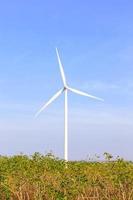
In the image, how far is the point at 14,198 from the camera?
29156mm

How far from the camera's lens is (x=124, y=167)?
31.3 metres

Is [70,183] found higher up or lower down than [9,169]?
lower down

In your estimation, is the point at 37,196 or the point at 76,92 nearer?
the point at 37,196

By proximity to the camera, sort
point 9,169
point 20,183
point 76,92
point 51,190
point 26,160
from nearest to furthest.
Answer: point 51,190, point 20,183, point 9,169, point 26,160, point 76,92

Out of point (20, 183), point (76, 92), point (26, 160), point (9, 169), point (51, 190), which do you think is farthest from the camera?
point (76, 92)

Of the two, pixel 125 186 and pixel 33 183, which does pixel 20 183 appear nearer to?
pixel 33 183

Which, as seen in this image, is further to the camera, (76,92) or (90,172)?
(76,92)

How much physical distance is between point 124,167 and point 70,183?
430 cm

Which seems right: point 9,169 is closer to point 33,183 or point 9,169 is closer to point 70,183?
point 33,183

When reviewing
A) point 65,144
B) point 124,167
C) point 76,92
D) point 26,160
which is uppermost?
point 76,92

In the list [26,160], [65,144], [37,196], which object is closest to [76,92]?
[65,144]

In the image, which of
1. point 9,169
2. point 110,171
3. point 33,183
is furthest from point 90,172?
point 9,169

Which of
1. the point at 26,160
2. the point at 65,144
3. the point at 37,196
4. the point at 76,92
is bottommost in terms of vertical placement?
the point at 37,196

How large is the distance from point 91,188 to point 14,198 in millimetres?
3587
